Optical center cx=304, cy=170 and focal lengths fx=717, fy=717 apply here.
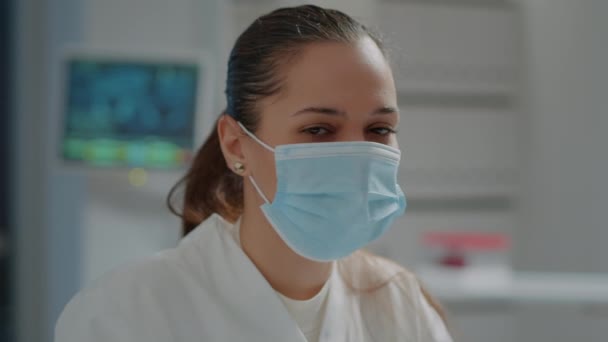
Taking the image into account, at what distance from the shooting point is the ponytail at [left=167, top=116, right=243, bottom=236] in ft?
4.71

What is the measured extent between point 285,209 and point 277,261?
0.12 metres

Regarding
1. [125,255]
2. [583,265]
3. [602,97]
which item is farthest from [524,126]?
[125,255]

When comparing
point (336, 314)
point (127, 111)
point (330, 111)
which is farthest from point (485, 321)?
point (330, 111)

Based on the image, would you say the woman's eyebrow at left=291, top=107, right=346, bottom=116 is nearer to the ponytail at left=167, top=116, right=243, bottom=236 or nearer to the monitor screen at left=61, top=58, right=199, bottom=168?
the ponytail at left=167, top=116, right=243, bottom=236

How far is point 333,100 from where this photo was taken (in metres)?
1.15

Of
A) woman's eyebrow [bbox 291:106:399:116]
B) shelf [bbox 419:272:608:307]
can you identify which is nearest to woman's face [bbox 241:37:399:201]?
woman's eyebrow [bbox 291:106:399:116]

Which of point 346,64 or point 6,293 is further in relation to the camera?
point 6,293

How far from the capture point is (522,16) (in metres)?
3.07

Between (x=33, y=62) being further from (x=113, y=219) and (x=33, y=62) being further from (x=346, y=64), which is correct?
(x=346, y=64)

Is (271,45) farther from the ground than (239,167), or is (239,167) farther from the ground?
(271,45)

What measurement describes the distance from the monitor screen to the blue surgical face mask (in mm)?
1225

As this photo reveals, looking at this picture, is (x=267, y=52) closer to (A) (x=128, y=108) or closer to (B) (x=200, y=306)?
(B) (x=200, y=306)

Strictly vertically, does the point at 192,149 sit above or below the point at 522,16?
below

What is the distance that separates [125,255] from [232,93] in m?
1.58
